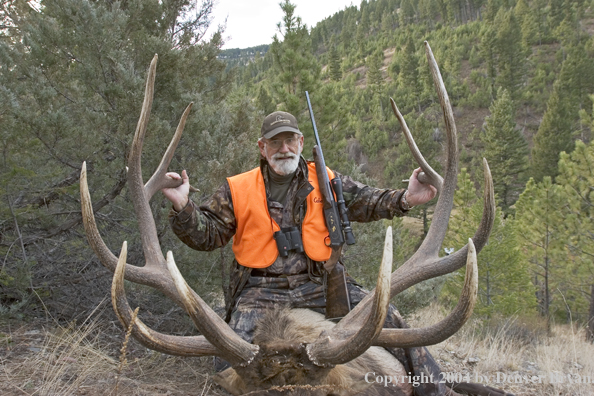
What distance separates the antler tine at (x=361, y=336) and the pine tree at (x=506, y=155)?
35.7 metres

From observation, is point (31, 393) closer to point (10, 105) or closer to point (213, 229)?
point (213, 229)

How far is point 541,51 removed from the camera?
55.4m

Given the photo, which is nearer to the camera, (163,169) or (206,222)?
(163,169)

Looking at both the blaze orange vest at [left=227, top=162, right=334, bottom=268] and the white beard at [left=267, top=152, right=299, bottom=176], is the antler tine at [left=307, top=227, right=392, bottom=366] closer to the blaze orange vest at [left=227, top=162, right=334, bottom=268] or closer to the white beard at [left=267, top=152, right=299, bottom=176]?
the blaze orange vest at [left=227, top=162, right=334, bottom=268]

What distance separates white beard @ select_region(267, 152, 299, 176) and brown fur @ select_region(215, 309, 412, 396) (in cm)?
119

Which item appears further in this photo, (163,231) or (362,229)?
(362,229)

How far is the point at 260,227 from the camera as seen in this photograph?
3.10 meters

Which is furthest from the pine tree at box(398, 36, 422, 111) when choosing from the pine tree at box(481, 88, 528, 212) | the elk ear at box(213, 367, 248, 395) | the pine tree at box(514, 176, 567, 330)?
the elk ear at box(213, 367, 248, 395)

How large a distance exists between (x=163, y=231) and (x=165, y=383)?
1762 mm

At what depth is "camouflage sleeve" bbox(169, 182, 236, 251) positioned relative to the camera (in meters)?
2.88

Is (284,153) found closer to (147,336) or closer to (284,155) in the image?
(284,155)

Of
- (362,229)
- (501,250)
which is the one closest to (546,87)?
(501,250)

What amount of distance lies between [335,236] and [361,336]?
3.97 ft

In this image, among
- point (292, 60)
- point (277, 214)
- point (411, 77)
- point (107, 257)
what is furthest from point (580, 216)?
point (411, 77)
